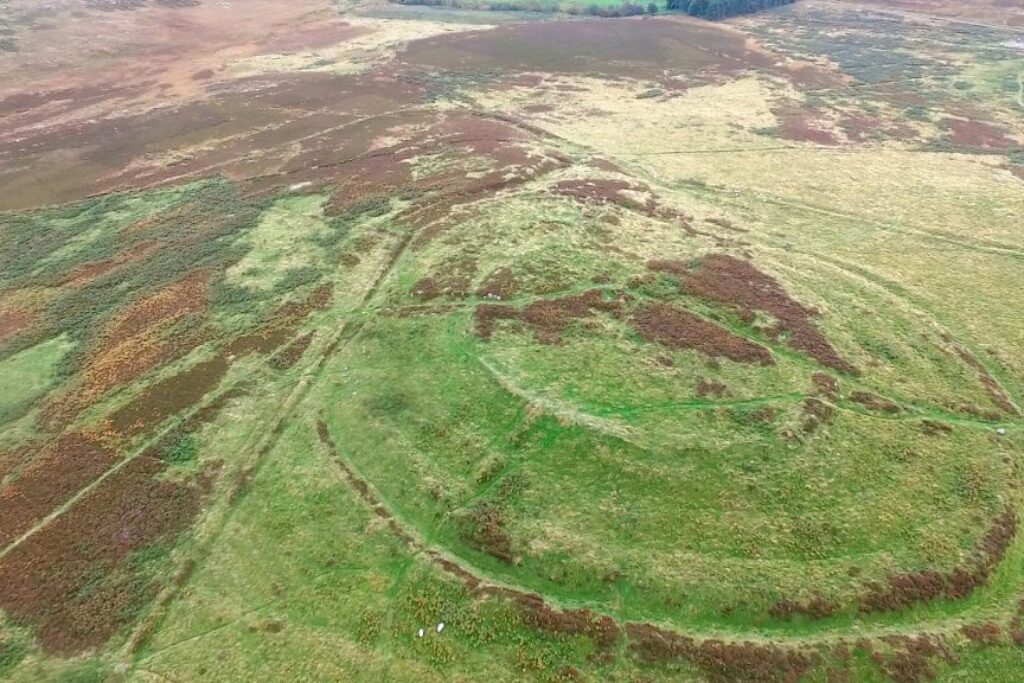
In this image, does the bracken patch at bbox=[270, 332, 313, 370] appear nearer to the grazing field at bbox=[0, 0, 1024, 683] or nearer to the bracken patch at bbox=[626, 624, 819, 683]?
the grazing field at bbox=[0, 0, 1024, 683]

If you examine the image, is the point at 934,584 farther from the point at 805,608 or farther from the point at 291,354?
the point at 291,354

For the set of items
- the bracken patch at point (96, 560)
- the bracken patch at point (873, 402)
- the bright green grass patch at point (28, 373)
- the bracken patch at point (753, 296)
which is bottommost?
the bracken patch at point (96, 560)

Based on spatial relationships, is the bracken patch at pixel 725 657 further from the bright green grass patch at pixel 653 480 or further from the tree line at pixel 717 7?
the tree line at pixel 717 7

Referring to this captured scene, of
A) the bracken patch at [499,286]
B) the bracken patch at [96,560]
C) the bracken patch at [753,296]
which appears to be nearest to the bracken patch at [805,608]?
the bracken patch at [753,296]

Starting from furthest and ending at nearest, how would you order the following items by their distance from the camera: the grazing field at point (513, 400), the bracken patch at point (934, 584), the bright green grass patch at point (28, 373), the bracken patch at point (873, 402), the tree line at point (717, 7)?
the tree line at point (717, 7)
the bright green grass patch at point (28, 373)
the bracken patch at point (873, 402)
the bracken patch at point (934, 584)
the grazing field at point (513, 400)

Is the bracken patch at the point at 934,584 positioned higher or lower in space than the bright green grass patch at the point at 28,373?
higher

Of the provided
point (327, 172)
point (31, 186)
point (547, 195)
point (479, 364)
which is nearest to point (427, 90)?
point (327, 172)

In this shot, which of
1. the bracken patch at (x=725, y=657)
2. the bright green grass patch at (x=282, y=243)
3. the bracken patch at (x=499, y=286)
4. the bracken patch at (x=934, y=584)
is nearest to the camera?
the bracken patch at (x=725, y=657)

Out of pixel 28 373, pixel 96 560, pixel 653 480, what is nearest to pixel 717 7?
pixel 653 480

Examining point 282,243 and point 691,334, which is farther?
point 282,243

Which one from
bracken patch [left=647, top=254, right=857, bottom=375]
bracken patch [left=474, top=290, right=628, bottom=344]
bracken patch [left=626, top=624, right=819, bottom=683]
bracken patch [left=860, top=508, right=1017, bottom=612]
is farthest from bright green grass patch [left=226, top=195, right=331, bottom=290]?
bracken patch [left=860, top=508, right=1017, bottom=612]
